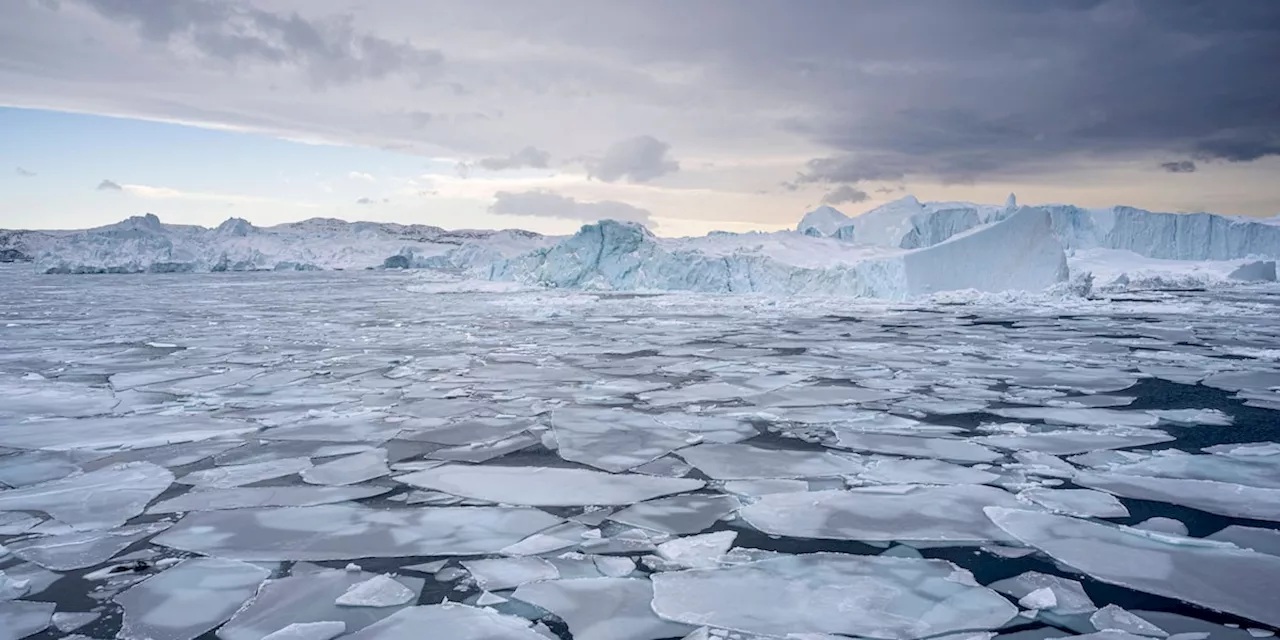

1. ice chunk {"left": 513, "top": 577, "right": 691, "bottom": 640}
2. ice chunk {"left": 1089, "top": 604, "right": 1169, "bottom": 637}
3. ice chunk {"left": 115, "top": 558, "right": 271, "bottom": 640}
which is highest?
ice chunk {"left": 115, "top": 558, "right": 271, "bottom": 640}

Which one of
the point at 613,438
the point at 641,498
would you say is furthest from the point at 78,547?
the point at 613,438

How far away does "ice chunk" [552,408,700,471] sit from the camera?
3.98 meters

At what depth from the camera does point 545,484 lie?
3506mm

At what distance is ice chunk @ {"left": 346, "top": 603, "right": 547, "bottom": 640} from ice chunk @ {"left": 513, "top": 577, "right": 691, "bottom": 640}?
118 mm

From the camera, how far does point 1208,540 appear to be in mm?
2805

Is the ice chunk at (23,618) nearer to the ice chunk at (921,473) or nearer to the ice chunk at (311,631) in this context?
the ice chunk at (311,631)

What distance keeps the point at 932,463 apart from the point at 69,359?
26.3 ft

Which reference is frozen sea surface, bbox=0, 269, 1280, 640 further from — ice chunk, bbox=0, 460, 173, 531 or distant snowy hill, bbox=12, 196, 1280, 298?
distant snowy hill, bbox=12, 196, 1280, 298

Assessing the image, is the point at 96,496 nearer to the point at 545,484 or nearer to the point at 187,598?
the point at 187,598

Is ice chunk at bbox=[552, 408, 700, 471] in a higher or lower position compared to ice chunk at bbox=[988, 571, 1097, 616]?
higher

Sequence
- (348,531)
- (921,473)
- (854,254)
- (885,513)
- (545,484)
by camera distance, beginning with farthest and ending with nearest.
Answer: (854,254), (921,473), (545,484), (885,513), (348,531)

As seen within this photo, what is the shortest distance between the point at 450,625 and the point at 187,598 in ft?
2.71

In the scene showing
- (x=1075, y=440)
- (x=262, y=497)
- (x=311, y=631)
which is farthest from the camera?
(x=1075, y=440)

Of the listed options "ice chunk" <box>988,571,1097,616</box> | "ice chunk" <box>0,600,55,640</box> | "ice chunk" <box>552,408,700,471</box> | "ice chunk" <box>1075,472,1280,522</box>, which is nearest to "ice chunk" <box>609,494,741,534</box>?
"ice chunk" <box>552,408,700,471</box>
